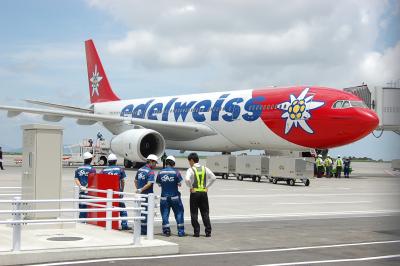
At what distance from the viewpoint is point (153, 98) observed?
42781 mm

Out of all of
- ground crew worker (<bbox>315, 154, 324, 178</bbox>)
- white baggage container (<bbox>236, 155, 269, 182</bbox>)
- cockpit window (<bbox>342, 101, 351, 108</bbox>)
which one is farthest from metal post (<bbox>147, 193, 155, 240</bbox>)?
ground crew worker (<bbox>315, 154, 324, 178</bbox>)

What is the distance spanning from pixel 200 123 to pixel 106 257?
2799 centimetres

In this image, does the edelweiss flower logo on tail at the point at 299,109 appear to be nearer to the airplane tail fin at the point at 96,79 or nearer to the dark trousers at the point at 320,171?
the dark trousers at the point at 320,171

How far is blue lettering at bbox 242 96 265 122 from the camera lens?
1247 inches

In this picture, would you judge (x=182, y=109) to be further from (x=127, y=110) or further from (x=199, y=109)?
(x=127, y=110)

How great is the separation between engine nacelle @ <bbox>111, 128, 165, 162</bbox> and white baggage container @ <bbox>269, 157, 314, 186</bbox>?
28.0ft

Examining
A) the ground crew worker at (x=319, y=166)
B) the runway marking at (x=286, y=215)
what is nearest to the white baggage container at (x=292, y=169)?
the ground crew worker at (x=319, y=166)

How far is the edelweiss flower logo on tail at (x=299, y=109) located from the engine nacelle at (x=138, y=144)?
7.72 meters

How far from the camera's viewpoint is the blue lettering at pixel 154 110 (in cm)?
4075

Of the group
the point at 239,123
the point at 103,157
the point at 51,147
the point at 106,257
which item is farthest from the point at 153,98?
the point at 106,257

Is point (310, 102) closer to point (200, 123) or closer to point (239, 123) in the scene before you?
point (239, 123)

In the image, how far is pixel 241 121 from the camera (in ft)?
108

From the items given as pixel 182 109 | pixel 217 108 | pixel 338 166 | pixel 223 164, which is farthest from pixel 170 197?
pixel 182 109

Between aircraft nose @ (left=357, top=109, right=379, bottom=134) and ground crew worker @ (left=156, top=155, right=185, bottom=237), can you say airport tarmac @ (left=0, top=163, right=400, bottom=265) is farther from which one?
aircraft nose @ (left=357, top=109, right=379, bottom=134)
